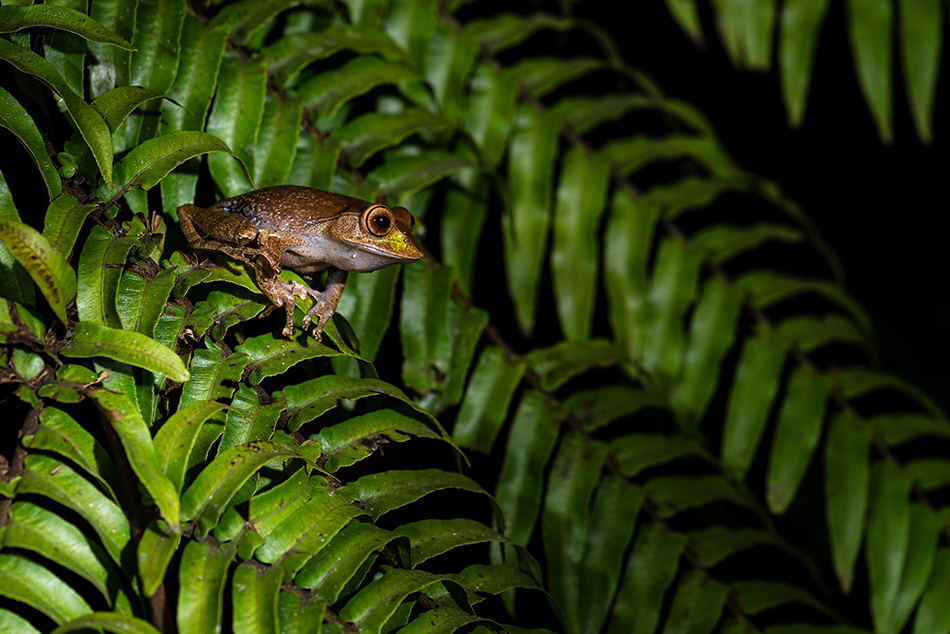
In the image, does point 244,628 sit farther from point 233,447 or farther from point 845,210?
point 845,210

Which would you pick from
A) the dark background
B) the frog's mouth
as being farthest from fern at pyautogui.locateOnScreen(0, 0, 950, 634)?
the dark background

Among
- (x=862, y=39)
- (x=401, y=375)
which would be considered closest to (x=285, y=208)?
(x=401, y=375)

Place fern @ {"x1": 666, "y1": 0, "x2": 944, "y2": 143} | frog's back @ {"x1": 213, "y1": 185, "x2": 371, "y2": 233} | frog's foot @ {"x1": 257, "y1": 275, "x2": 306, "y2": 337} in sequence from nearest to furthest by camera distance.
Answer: frog's foot @ {"x1": 257, "y1": 275, "x2": 306, "y2": 337}
frog's back @ {"x1": 213, "y1": 185, "x2": 371, "y2": 233}
fern @ {"x1": 666, "y1": 0, "x2": 944, "y2": 143}

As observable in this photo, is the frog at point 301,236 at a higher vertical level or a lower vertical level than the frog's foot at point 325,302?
higher

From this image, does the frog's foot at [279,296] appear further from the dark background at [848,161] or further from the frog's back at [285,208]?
the dark background at [848,161]

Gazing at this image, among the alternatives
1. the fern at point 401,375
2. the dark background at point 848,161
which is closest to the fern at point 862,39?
the fern at point 401,375

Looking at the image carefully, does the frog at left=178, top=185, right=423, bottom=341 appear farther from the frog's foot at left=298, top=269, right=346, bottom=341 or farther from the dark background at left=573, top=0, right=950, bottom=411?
the dark background at left=573, top=0, right=950, bottom=411

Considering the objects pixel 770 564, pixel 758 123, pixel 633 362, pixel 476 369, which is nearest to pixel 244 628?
pixel 476 369
